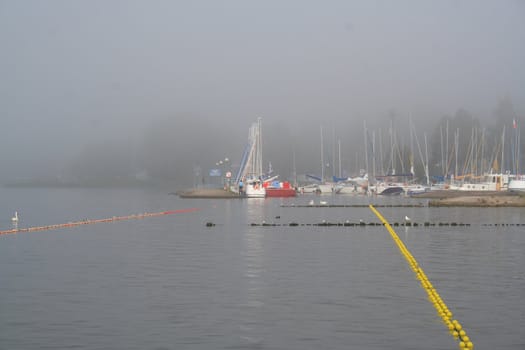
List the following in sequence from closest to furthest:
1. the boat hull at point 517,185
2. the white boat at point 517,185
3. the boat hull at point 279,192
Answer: the boat hull at point 517,185 < the white boat at point 517,185 < the boat hull at point 279,192

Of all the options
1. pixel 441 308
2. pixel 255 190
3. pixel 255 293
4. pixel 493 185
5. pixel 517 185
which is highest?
pixel 255 190

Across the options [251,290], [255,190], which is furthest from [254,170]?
[251,290]

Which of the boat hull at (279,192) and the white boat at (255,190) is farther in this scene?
the boat hull at (279,192)

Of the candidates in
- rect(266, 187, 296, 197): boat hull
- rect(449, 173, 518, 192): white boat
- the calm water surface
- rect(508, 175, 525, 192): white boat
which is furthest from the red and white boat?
the calm water surface

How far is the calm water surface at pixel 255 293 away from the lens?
24.0m

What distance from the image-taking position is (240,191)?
7106 inches

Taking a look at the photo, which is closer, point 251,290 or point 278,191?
point 251,290

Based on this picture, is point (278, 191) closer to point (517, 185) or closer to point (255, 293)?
point (517, 185)

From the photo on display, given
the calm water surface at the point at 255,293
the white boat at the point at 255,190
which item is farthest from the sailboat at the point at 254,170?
the calm water surface at the point at 255,293

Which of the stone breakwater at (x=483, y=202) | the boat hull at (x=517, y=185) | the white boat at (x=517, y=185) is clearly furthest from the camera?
the white boat at (x=517, y=185)

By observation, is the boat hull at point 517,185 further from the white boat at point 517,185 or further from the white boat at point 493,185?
the white boat at point 493,185

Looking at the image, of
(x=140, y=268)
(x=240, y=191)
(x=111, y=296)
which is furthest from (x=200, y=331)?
(x=240, y=191)

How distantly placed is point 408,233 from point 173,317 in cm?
4289

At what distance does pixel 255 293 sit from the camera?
107 ft
